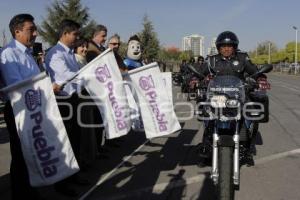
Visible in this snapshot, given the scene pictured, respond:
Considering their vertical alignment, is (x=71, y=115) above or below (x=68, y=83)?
below

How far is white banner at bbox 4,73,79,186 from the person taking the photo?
5.01 meters

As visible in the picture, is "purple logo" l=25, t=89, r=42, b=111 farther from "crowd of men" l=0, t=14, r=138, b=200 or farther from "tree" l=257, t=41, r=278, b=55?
"tree" l=257, t=41, r=278, b=55

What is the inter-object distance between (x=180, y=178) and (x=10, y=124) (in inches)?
99.3

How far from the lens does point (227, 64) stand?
6.88 m

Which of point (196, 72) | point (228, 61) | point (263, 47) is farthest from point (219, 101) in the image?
point (263, 47)

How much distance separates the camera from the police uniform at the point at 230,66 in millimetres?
6828

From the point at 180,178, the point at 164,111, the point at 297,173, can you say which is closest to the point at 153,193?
the point at 180,178

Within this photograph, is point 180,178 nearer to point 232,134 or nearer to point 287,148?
point 232,134

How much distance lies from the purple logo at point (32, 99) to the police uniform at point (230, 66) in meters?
2.52

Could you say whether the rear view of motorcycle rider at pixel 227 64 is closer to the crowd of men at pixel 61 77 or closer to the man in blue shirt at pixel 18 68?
the crowd of men at pixel 61 77

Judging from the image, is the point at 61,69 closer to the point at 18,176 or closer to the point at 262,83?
the point at 18,176

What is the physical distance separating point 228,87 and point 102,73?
5.37ft

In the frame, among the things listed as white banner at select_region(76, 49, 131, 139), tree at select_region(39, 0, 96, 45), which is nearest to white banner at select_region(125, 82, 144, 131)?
white banner at select_region(76, 49, 131, 139)

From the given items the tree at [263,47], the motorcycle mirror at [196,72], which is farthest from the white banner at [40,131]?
the tree at [263,47]
